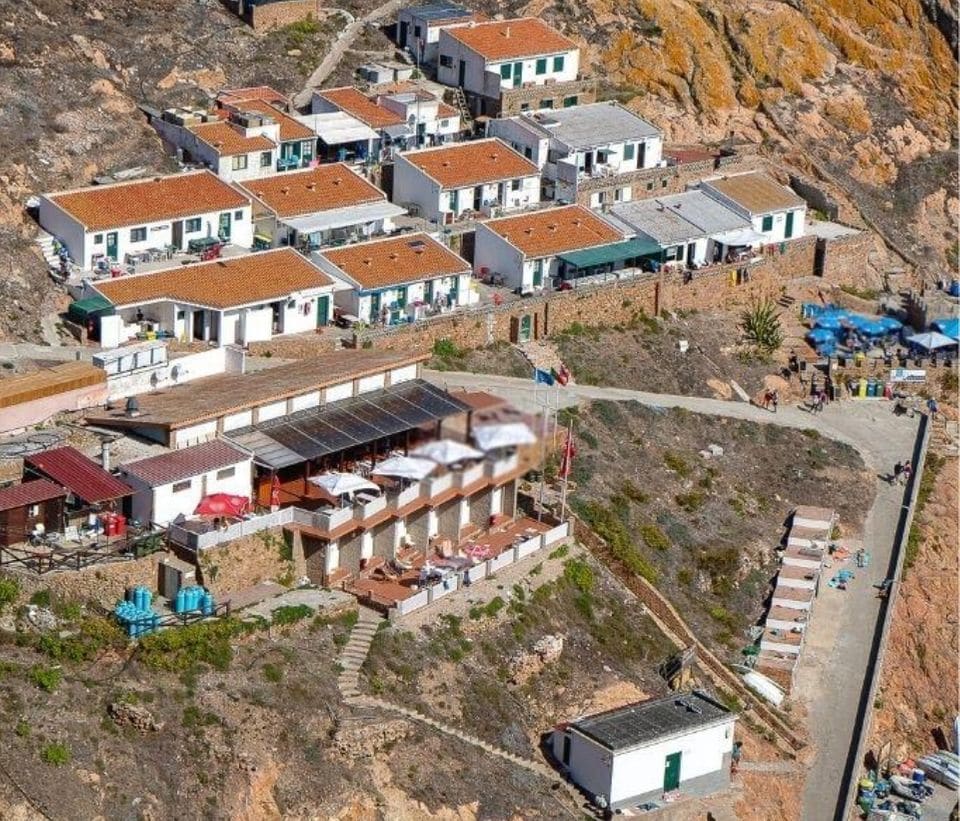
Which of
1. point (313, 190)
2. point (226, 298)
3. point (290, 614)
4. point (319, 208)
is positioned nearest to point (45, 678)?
point (290, 614)

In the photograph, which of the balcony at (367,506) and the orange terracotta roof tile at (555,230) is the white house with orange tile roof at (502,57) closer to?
the orange terracotta roof tile at (555,230)

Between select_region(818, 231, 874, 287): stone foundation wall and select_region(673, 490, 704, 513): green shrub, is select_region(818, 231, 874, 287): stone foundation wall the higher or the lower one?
the higher one

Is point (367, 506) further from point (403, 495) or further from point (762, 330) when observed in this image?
point (762, 330)

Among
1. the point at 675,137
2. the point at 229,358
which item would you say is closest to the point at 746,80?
the point at 675,137

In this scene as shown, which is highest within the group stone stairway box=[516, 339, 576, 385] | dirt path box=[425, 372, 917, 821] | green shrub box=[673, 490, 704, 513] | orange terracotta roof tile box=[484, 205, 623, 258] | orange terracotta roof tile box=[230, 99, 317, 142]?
orange terracotta roof tile box=[230, 99, 317, 142]

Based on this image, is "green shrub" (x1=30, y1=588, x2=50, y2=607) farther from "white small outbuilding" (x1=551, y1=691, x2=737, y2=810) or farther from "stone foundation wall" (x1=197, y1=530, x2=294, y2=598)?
"white small outbuilding" (x1=551, y1=691, x2=737, y2=810)

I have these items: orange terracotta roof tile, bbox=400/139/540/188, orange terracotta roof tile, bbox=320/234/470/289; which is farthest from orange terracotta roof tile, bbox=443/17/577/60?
Result: orange terracotta roof tile, bbox=320/234/470/289

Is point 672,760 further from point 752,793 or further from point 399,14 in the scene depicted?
point 399,14

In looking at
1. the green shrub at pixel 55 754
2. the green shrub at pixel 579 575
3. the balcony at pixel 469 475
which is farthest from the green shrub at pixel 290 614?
the green shrub at pixel 579 575
